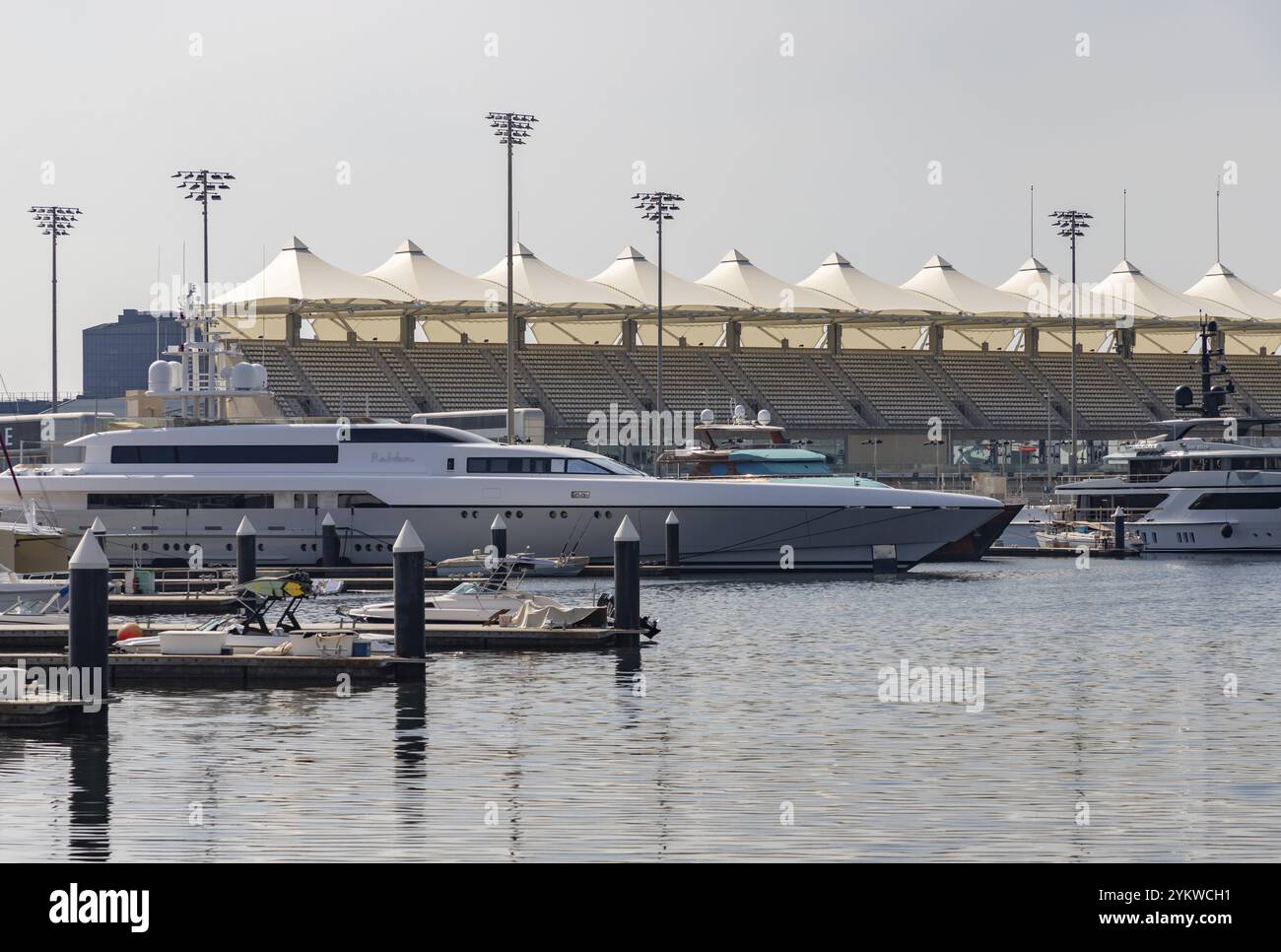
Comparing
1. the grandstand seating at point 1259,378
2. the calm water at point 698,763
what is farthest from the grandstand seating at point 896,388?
the calm water at point 698,763

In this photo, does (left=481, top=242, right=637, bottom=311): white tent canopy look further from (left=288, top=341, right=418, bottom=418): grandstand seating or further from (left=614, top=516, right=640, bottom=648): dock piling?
(left=614, top=516, right=640, bottom=648): dock piling

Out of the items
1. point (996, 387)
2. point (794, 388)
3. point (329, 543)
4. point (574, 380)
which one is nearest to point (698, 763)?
point (329, 543)

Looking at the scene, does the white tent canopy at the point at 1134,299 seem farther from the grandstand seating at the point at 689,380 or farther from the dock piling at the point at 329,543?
the dock piling at the point at 329,543

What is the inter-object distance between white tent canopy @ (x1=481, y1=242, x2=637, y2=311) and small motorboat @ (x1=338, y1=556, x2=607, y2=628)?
55.5m

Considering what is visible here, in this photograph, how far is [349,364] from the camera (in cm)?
8369

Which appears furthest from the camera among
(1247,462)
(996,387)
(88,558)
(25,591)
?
(996,387)

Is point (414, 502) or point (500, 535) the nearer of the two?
point (500, 535)

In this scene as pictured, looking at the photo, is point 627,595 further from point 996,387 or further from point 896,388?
point 996,387

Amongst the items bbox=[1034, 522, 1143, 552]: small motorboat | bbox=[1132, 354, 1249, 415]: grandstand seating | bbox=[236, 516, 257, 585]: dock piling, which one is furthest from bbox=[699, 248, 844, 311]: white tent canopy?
bbox=[236, 516, 257, 585]: dock piling

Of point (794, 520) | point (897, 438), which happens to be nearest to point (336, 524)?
point (794, 520)

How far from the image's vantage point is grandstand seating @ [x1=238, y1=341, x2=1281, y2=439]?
82750 millimetres

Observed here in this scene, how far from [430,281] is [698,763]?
6955 cm

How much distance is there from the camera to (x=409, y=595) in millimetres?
25312

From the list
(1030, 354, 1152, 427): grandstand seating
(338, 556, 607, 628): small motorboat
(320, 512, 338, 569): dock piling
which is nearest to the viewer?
(338, 556, 607, 628): small motorboat
